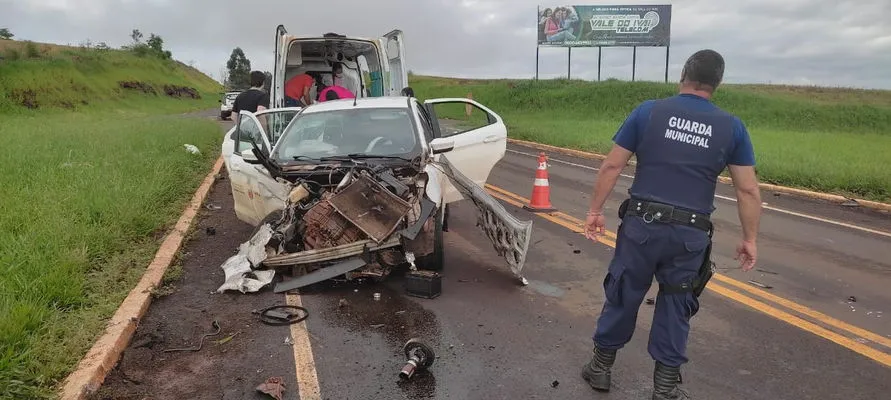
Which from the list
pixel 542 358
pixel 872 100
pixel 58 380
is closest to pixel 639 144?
pixel 542 358

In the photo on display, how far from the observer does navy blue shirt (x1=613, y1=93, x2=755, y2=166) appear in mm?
3129

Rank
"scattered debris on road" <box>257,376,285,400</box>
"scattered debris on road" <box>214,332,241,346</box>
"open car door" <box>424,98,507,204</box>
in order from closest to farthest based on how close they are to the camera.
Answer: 1. "scattered debris on road" <box>257,376,285,400</box>
2. "scattered debris on road" <box>214,332,241,346</box>
3. "open car door" <box>424,98,507,204</box>

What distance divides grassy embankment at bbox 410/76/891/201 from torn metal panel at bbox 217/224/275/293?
9844mm

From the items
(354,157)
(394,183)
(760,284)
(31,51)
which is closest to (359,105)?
(354,157)

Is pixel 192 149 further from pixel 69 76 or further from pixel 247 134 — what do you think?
pixel 69 76

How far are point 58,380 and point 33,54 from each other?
4774 cm

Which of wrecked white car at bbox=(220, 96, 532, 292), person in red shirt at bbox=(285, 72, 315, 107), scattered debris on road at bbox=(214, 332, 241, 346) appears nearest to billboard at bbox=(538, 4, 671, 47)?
person in red shirt at bbox=(285, 72, 315, 107)

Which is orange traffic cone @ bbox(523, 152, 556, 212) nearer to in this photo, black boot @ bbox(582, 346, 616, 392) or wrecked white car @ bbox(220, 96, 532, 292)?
wrecked white car @ bbox(220, 96, 532, 292)

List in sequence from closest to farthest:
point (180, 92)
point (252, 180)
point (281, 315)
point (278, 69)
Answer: point (281, 315) < point (252, 180) < point (278, 69) < point (180, 92)

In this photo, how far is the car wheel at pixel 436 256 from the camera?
557 centimetres

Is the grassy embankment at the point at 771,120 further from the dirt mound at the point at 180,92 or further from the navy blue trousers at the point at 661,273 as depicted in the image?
the dirt mound at the point at 180,92

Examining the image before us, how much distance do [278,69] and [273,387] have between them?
737 cm

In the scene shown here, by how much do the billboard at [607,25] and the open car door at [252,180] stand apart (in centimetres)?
3581

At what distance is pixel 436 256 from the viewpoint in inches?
222
